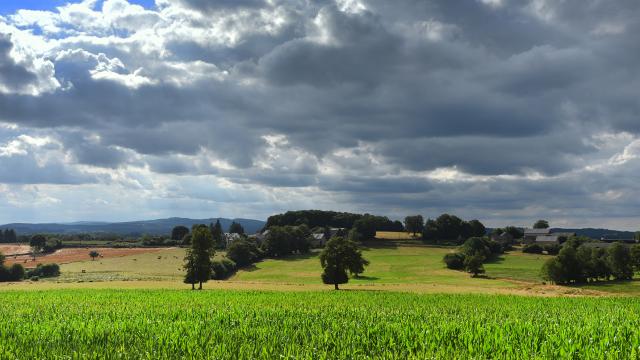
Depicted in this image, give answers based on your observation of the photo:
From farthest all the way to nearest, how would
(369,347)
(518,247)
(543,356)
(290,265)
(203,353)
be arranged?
1. (518,247)
2. (290,265)
3. (369,347)
4. (203,353)
5. (543,356)

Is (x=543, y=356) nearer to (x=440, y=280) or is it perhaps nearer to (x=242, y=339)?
(x=242, y=339)

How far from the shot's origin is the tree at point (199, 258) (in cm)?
8925

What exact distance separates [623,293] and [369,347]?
74572 millimetres

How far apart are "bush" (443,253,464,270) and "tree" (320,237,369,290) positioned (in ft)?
161

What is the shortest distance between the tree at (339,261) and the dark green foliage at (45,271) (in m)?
73.1

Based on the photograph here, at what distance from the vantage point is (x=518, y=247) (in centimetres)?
18150

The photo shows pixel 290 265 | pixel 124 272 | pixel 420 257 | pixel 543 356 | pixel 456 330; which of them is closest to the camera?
pixel 543 356

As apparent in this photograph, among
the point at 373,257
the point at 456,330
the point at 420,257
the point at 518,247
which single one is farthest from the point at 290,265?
the point at 456,330

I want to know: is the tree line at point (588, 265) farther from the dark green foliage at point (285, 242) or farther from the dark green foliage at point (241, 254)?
the dark green foliage at point (285, 242)

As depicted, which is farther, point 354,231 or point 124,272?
point 354,231

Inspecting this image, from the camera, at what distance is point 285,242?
161000mm

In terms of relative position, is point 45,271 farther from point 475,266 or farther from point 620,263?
point 620,263

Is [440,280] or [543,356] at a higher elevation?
[543,356]

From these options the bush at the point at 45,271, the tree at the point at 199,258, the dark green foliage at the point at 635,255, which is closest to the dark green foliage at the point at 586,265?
the dark green foliage at the point at 635,255
